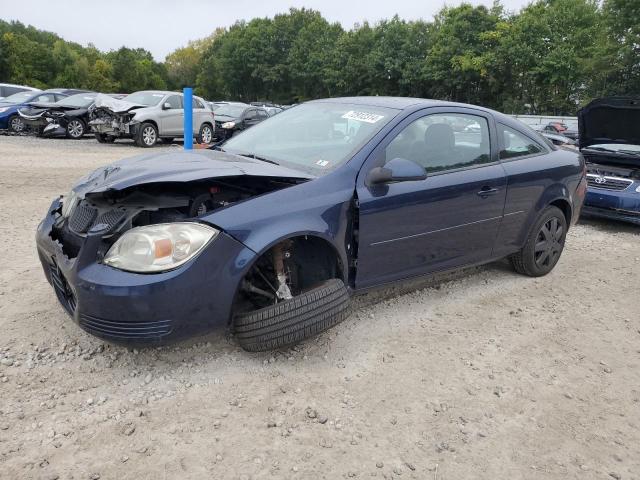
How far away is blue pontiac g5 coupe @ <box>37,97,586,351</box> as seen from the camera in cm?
259

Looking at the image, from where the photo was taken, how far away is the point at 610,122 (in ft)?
23.0

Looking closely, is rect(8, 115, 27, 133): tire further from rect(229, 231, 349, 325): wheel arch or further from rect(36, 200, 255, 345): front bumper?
rect(229, 231, 349, 325): wheel arch

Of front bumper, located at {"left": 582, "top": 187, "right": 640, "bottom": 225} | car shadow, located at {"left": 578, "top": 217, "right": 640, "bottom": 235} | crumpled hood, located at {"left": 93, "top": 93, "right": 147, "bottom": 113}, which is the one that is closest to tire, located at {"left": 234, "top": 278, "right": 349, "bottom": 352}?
front bumper, located at {"left": 582, "top": 187, "right": 640, "bottom": 225}

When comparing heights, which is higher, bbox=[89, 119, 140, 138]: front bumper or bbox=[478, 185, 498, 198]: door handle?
bbox=[478, 185, 498, 198]: door handle

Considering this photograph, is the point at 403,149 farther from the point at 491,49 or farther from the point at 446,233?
the point at 491,49

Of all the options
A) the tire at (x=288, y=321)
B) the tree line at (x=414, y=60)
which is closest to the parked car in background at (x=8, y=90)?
the tire at (x=288, y=321)

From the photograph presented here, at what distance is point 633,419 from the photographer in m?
2.72

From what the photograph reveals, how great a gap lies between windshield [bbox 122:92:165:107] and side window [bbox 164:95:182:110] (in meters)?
0.20

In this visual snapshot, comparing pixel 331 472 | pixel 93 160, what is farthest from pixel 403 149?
pixel 93 160

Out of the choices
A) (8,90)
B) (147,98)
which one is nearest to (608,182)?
(147,98)

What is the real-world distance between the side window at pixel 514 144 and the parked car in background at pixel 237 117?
13.2 metres

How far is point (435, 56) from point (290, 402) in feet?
147

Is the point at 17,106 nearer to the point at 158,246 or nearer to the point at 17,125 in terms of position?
the point at 17,125

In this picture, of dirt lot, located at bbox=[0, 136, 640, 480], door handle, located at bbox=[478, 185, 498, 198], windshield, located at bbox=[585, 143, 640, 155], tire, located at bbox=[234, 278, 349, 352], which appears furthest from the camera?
windshield, located at bbox=[585, 143, 640, 155]
